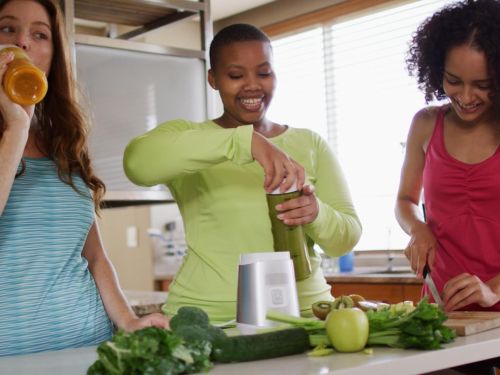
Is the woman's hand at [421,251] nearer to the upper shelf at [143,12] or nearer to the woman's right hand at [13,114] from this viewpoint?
the woman's right hand at [13,114]

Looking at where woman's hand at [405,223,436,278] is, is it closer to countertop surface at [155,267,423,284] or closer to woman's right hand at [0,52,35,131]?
woman's right hand at [0,52,35,131]

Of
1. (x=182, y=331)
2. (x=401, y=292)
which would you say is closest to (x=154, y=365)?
(x=182, y=331)

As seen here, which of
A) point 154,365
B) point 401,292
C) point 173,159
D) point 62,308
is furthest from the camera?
point 401,292

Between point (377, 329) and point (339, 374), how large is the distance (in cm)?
25

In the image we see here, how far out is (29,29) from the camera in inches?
66.9

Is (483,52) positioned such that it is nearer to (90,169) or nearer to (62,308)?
(90,169)

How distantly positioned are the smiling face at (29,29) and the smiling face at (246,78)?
41 centimetres

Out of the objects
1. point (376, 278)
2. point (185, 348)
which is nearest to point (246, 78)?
point (185, 348)

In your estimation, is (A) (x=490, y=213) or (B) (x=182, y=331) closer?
(B) (x=182, y=331)

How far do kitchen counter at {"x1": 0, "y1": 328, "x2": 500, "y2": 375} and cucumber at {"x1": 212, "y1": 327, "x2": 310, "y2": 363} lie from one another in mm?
12

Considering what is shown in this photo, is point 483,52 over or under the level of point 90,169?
over

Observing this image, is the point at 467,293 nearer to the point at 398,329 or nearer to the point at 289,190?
the point at 398,329

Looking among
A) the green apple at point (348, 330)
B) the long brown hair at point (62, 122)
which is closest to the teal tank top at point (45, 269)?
the long brown hair at point (62, 122)

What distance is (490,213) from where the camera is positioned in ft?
6.06
